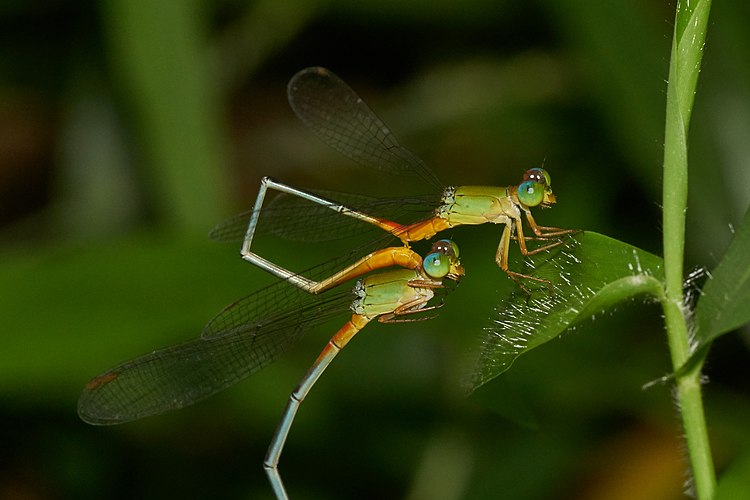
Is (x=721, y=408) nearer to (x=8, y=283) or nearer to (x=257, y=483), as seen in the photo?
(x=257, y=483)

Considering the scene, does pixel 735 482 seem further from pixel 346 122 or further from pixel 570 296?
pixel 346 122

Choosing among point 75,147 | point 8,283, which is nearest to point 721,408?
point 8,283

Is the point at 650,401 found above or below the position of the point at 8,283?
below

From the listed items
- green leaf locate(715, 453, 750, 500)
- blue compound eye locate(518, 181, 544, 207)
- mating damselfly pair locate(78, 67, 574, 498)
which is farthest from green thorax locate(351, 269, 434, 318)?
green leaf locate(715, 453, 750, 500)

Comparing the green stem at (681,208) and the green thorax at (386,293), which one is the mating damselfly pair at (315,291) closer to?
the green thorax at (386,293)

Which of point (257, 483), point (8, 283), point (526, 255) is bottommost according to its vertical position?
point (257, 483)

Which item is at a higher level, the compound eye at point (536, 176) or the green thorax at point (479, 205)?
the compound eye at point (536, 176)

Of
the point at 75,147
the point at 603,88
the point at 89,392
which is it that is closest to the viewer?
the point at 89,392

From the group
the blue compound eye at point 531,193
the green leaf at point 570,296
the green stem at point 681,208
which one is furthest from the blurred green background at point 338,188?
the green stem at point 681,208
